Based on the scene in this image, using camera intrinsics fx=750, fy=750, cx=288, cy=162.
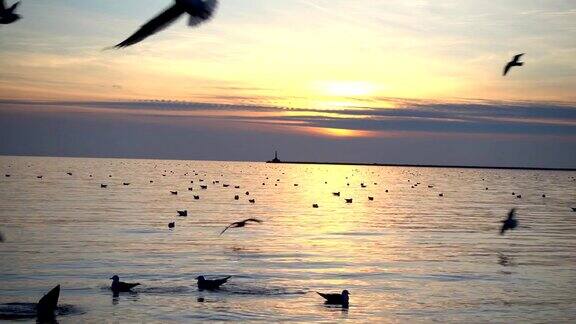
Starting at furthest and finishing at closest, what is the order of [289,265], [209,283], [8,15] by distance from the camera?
[289,265] → [209,283] → [8,15]

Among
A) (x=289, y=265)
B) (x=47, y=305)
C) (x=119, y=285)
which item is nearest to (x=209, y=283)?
(x=119, y=285)

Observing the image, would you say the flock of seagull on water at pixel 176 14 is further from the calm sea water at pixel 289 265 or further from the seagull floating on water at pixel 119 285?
the seagull floating on water at pixel 119 285

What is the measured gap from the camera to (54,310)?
2130cm

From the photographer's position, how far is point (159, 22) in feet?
14.4

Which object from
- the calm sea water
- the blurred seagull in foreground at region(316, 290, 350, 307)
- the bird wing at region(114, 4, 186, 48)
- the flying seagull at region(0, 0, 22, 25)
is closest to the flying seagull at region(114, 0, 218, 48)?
the bird wing at region(114, 4, 186, 48)

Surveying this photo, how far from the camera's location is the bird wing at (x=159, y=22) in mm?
4297

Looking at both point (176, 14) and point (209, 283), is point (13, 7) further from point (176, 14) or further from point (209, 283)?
point (209, 283)

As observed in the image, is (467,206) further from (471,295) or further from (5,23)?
(5,23)

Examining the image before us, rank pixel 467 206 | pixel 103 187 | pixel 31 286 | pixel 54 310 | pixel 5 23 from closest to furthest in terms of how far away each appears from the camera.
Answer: pixel 5 23
pixel 54 310
pixel 31 286
pixel 467 206
pixel 103 187

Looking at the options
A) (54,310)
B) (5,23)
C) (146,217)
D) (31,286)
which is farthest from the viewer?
(146,217)

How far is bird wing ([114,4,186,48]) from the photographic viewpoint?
430cm

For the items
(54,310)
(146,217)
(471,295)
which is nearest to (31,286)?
(54,310)

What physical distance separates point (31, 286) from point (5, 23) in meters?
20.9

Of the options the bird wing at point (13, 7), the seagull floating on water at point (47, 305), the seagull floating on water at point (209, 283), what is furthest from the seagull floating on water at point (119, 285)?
the bird wing at point (13, 7)
